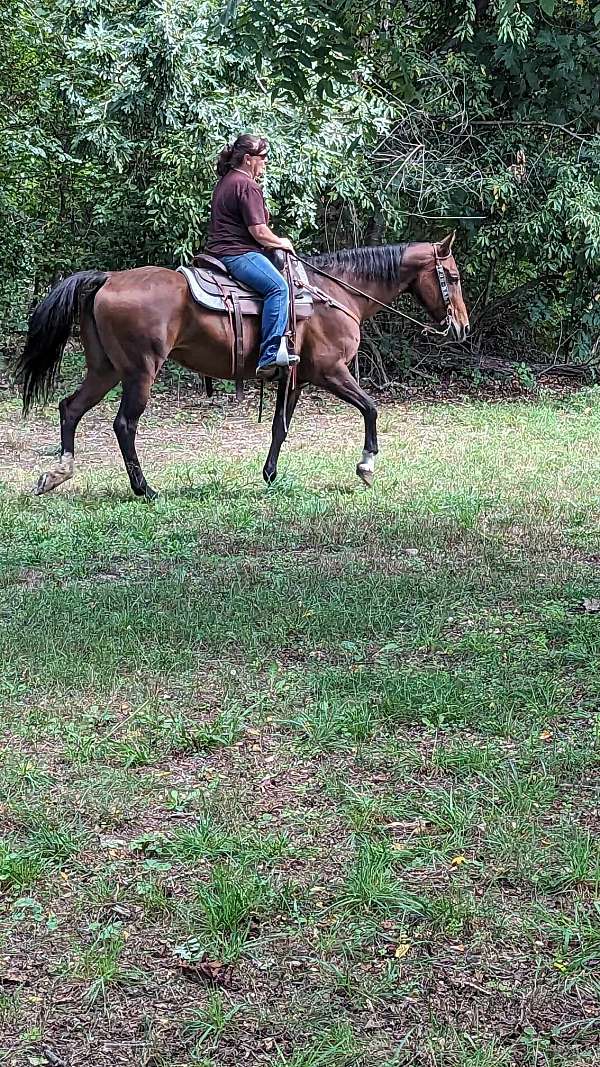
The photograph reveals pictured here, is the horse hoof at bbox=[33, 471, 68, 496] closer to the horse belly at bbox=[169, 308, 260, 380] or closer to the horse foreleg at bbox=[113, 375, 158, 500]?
the horse foreleg at bbox=[113, 375, 158, 500]

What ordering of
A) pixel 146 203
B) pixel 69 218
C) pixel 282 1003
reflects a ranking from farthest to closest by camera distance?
pixel 69 218 < pixel 146 203 < pixel 282 1003

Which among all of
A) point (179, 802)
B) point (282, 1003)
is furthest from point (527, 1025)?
point (179, 802)

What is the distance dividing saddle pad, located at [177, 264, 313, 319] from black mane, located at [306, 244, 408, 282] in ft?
1.80

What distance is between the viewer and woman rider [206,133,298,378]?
7746 millimetres

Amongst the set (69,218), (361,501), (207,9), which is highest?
(207,9)

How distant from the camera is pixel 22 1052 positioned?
8.03ft

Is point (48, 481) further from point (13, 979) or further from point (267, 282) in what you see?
point (13, 979)

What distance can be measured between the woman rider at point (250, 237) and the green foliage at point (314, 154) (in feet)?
10.7

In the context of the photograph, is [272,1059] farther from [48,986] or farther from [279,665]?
[279,665]

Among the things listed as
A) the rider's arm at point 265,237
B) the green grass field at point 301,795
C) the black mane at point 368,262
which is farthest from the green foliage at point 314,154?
the green grass field at point 301,795

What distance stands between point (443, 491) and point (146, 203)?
6.56 meters

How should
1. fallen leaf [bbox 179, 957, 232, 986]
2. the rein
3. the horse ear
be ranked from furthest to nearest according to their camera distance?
the horse ear
the rein
fallen leaf [bbox 179, 957, 232, 986]

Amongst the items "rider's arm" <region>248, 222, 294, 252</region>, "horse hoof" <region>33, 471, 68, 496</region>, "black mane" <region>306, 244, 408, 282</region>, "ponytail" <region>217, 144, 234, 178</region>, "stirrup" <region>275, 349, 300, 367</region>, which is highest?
"ponytail" <region>217, 144, 234, 178</region>

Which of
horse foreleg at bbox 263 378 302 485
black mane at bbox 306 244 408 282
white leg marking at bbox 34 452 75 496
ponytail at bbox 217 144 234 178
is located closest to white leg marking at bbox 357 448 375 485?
horse foreleg at bbox 263 378 302 485
